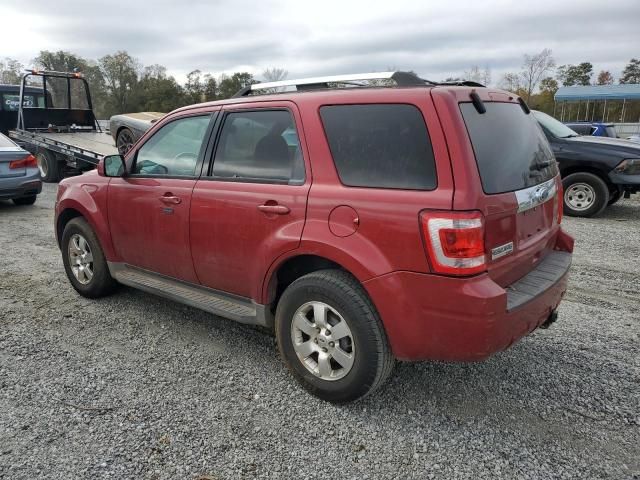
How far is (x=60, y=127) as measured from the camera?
43.4ft

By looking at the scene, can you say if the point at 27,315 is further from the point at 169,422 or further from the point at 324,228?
the point at 324,228

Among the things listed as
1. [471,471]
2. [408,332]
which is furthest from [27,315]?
[471,471]

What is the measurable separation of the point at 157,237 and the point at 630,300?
4.29 metres

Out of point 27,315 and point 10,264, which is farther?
point 10,264

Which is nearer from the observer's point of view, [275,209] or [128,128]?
[275,209]

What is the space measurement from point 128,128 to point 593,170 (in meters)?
9.93

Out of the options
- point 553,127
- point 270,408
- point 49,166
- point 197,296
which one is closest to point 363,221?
point 270,408

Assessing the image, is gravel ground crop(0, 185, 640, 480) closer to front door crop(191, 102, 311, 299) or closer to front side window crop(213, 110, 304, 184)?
front door crop(191, 102, 311, 299)

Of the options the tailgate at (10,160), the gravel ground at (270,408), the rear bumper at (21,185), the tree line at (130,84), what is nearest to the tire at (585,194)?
the gravel ground at (270,408)

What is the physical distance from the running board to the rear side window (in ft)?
3.67

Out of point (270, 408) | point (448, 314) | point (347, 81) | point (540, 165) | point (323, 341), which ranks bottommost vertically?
point (270, 408)

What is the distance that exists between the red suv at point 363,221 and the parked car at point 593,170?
574cm

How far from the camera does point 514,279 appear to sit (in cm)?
287

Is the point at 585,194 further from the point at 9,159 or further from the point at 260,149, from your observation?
the point at 9,159
